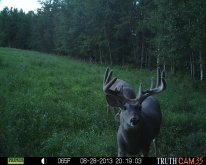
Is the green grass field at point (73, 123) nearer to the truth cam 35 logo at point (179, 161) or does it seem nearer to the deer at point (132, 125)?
the deer at point (132, 125)

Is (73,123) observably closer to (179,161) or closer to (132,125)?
(132,125)

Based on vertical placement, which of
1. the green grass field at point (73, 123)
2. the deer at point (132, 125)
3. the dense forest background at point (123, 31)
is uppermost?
the dense forest background at point (123, 31)

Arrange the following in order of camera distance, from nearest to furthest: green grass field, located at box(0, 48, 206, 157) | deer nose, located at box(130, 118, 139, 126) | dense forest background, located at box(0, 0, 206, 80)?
deer nose, located at box(130, 118, 139, 126) < green grass field, located at box(0, 48, 206, 157) < dense forest background, located at box(0, 0, 206, 80)

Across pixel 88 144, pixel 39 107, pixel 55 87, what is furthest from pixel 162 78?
pixel 55 87

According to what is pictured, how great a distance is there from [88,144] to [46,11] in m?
62.0

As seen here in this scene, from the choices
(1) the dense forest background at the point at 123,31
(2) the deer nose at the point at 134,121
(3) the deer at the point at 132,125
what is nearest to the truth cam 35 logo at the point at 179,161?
(3) the deer at the point at 132,125

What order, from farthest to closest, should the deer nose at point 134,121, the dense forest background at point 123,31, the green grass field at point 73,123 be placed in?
the dense forest background at point 123,31, the green grass field at point 73,123, the deer nose at point 134,121

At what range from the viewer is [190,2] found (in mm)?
19062

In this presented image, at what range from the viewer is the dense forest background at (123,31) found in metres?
20.5

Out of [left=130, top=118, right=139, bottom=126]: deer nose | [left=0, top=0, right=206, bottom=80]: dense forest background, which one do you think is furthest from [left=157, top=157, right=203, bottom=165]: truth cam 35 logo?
[left=0, top=0, right=206, bottom=80]: dense forest background

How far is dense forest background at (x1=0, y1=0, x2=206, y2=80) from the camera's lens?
20.5 metres

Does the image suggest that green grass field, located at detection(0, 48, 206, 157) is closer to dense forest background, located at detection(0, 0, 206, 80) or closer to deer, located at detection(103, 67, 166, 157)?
deer, located at detection(103, 67, 166, 157)

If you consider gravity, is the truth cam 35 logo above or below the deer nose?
below

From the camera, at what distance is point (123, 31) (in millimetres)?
36969
